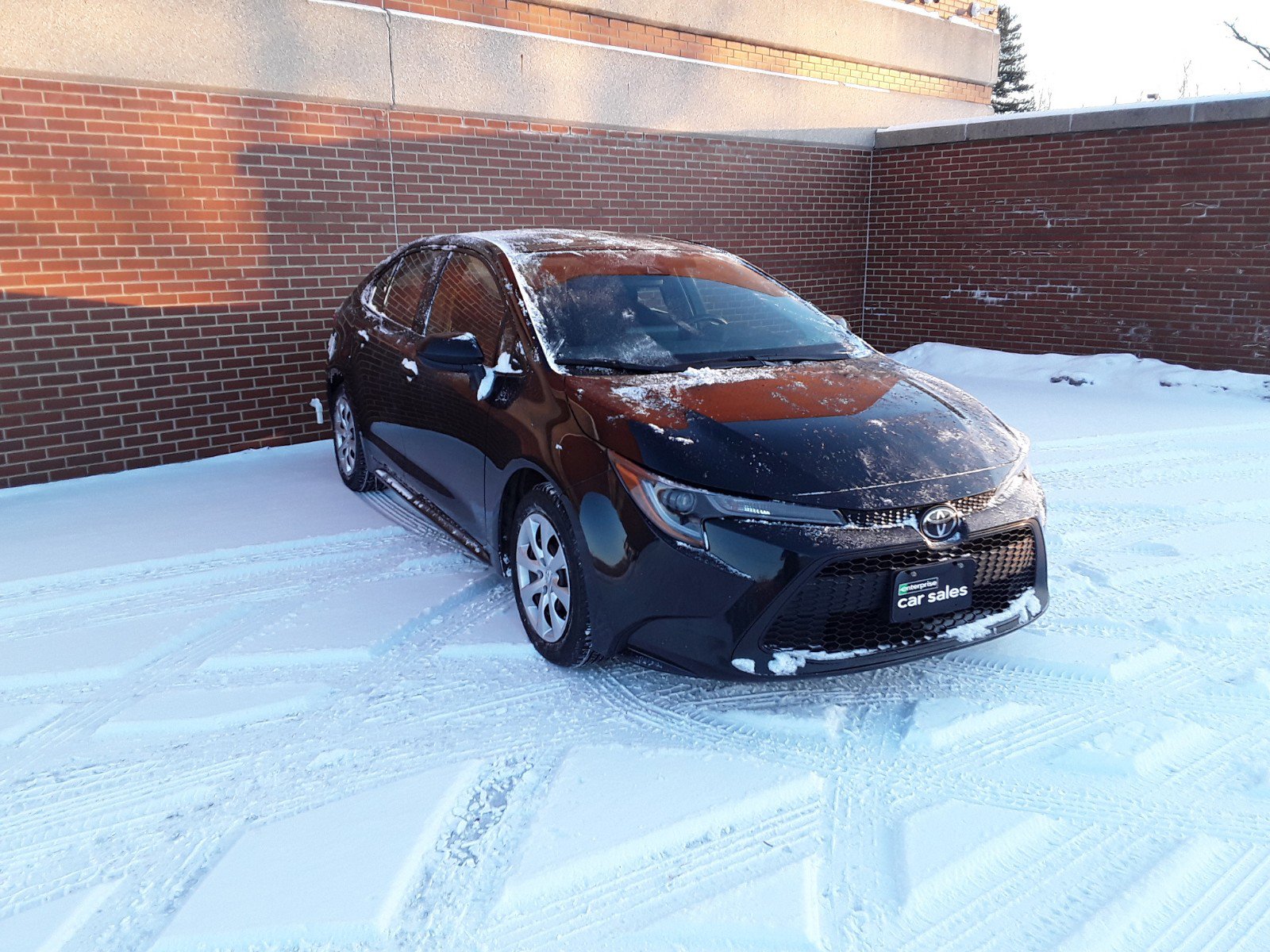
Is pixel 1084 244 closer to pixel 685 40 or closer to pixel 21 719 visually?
pixel 685 40

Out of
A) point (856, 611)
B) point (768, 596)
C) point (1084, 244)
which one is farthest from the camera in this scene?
point (1084, 244)

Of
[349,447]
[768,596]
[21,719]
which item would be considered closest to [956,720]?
[768,596]

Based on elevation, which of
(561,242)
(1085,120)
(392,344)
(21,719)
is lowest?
(21,719)

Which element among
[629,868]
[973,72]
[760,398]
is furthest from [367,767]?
[973,72]

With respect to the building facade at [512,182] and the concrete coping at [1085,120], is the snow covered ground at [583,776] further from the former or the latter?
the concrete coping at [1085,120]

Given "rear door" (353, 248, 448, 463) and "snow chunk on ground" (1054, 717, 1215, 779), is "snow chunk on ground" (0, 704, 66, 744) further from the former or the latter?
"snow chunk on ground" (1054, 717, 1215, 779)

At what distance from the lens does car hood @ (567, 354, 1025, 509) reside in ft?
9.83

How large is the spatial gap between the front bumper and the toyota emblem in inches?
1.1

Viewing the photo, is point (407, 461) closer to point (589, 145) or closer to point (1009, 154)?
point (589, 145)

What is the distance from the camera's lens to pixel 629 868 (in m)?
2.47

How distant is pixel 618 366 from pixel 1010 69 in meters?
44.1

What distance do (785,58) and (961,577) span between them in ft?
29.0

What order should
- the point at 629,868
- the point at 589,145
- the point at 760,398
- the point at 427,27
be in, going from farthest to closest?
the point at 589,145, the point at 427,27, the point at 760,398, the point at 629,868

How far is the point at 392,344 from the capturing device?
4871 mm
